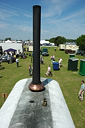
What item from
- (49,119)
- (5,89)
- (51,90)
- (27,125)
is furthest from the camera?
(5,89)

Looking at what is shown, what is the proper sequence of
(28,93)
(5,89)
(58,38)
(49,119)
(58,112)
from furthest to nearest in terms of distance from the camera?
1. (58,38)
2. (5,89)
3. (28,93)
4. (58,112)
5. (49,119)

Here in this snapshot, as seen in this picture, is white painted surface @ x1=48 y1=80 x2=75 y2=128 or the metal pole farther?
the metal pole

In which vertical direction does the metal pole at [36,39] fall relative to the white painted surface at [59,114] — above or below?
above

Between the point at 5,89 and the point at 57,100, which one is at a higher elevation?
the point at 57,100

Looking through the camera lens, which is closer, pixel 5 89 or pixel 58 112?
pixel 58 112

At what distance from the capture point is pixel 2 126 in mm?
3732

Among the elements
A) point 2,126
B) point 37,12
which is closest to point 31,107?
point 2,126

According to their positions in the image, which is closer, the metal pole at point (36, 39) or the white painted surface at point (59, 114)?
the white painted surface at point (59, 114)

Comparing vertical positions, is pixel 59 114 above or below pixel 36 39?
below

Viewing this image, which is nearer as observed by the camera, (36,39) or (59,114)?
(59,114)

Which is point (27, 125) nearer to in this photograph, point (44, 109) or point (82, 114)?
point (44, 109)

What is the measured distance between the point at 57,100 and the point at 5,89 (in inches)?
279

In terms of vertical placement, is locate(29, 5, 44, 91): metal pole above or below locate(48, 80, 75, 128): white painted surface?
above

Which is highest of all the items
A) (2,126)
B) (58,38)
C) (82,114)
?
(58,38)
